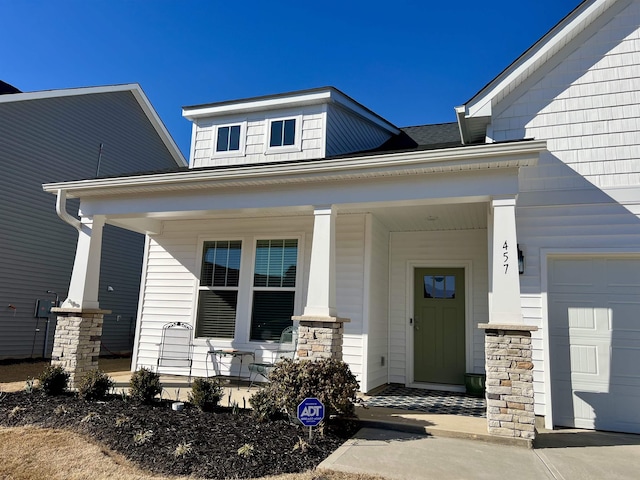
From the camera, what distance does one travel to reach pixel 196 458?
149 inches

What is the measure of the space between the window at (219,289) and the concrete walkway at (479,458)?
394cm

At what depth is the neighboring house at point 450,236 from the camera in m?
5.19

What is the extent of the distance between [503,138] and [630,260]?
2120 mm

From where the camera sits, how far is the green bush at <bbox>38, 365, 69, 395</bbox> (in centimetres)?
585

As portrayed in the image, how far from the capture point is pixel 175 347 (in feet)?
26.3

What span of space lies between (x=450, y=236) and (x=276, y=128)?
391cm

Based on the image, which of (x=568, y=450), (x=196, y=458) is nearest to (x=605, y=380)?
(x=568, y=450)

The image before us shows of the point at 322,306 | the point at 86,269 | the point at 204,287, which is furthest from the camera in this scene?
the point at 204,287

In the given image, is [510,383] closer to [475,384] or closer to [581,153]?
[475,384]

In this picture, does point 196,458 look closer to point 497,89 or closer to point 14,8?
point 497,89

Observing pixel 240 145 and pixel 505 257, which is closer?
pixel 505 257

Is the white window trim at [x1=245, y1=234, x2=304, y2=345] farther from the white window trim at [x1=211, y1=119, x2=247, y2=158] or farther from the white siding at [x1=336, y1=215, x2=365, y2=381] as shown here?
the white window trim at [x1=211, y1=119, x2=247, y2=158]

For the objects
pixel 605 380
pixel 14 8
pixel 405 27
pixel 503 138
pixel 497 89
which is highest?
pixel 405 27

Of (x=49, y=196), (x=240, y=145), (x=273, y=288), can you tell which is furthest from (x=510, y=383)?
(x=49, y=196)
